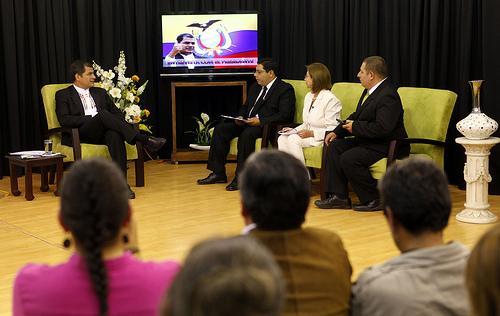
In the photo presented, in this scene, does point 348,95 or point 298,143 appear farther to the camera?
point 348,95

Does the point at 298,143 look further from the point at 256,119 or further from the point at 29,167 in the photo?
the point at 29,167

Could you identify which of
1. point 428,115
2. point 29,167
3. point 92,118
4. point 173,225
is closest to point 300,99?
point 428,115

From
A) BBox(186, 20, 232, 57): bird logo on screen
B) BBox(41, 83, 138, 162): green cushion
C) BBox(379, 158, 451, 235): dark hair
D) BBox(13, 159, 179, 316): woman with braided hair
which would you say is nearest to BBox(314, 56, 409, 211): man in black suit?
BBox(41, 83, 138, 162): green cushion

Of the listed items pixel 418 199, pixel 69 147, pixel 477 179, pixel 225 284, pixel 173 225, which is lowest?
pixel 173 225

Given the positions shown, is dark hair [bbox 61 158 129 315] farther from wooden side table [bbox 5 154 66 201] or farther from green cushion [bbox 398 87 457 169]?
wooden side table [bbox 5 154 66 201]

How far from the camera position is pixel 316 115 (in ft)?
24.3

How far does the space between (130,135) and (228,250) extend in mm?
6472

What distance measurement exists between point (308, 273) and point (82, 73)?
19.0 feet

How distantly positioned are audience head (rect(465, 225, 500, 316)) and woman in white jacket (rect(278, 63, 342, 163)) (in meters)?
5.72

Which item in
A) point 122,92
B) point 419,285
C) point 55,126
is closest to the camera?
point 419,285

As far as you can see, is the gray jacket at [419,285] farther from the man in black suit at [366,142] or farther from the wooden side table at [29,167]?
the wooden side table at [29,167]

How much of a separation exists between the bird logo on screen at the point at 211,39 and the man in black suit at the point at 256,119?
3.24 feet

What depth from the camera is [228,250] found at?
1291 millimetres

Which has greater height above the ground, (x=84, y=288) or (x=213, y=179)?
(x=84, y=288)
